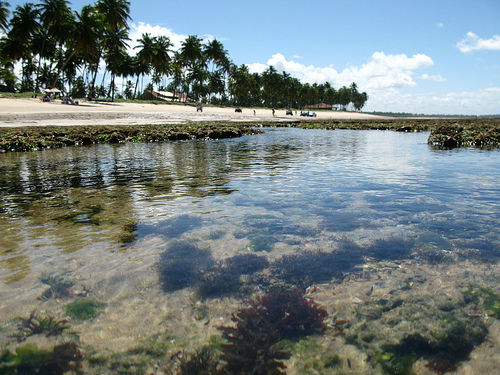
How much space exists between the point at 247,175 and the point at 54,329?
24.3 feet

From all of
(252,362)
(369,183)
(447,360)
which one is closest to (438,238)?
(447,360)

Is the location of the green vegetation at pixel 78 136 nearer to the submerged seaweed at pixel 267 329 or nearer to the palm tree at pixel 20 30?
the submerged seaweed at pixel 267 329

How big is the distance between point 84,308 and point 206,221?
8.45ft

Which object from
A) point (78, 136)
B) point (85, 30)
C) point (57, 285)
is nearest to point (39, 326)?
point (57, 285)

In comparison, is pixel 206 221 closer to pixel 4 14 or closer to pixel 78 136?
pixel 78 136

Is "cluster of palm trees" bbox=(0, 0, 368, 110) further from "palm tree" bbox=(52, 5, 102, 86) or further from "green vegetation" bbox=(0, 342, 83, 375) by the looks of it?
"green vegetation" bbox=(0, 342, 83, 375)

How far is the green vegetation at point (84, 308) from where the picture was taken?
291cm

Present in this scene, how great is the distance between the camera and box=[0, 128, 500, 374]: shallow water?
3588 millimetres

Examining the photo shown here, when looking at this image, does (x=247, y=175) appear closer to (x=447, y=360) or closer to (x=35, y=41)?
(x=447, y=360)

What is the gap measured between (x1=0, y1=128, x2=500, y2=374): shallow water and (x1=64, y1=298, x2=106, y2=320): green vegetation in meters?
0.10

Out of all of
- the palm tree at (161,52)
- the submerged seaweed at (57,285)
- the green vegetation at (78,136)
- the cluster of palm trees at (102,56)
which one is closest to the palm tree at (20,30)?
the cluster of palm trees at (102,56)

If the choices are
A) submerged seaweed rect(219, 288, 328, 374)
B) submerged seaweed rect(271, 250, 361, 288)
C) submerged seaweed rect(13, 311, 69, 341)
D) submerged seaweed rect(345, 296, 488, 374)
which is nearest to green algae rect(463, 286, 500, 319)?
submerged seaweed rect(345, 296, 488, 374)

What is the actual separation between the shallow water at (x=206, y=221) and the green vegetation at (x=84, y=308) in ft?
0.32

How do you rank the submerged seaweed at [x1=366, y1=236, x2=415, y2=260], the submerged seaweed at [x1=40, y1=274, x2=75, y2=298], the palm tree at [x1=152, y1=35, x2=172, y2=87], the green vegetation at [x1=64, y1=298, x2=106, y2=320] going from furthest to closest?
the palm tree at [x1=152, y1=35, x2=172, y2=87], the submerged seaweed at [x1=366, y1=236, x2=415, y2=260], the submerged seaweed at [x1=40, y1=274, x2=75, y2=298], the green vegetation at [x1=64, y1=298, x2=106, y2=320]
